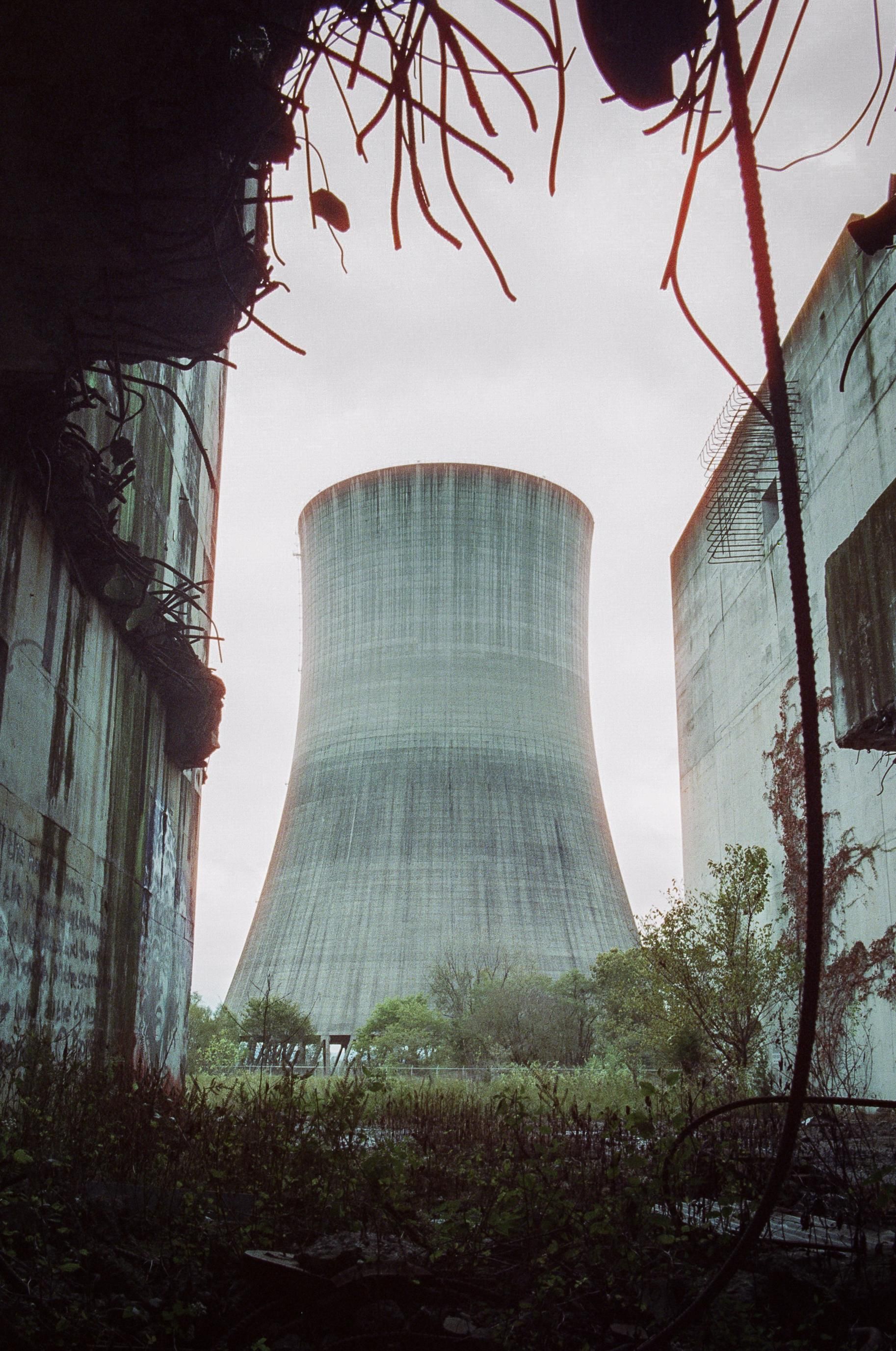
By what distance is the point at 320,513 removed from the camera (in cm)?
2097

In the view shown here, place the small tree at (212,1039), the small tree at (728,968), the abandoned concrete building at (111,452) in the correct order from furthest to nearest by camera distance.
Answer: the small tree at (212,1039)
the small tree at (728,968)
the abandoned concrete building at (111,452)

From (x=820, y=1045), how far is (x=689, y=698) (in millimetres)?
9675

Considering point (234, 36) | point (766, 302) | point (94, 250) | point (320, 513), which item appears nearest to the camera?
point (766, 302)

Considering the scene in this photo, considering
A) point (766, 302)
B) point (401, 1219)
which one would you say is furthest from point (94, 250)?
point (401, 1219)

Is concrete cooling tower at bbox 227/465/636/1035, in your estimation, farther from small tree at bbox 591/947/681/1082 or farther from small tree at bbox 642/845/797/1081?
small tree at bbox 642/845/797/1081

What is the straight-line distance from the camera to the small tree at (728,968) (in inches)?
511

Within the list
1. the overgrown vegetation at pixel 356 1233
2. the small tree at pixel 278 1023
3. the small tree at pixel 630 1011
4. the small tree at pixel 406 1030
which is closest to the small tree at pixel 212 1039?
the small tree at pixel 278 1023

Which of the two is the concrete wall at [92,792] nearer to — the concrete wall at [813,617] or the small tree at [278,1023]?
the concrete wall at [813,617]

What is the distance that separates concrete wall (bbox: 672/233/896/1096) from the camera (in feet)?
41.3

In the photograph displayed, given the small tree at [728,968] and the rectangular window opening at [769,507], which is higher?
the rectangular window opening at [769,507]

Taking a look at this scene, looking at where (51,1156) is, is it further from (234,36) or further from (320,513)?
(320,513)

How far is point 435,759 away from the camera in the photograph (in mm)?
18406

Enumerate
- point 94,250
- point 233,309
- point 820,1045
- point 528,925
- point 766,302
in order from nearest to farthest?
1. point 766,302
2. point 94,250
3. point 233,309
4. point 820,1045
5. point 528,925

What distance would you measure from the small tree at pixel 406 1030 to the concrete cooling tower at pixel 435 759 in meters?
0.27
